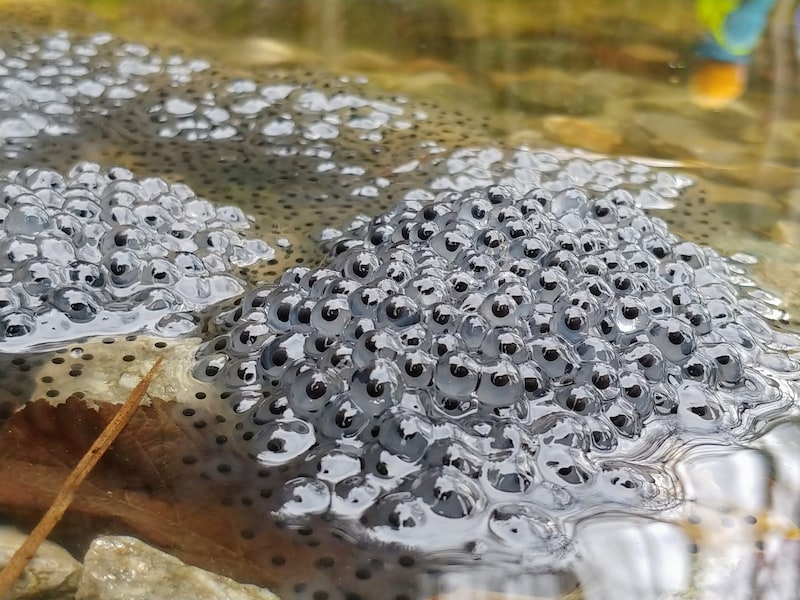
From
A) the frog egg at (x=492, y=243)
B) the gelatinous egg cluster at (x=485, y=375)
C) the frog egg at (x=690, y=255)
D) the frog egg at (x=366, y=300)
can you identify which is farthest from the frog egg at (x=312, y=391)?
the frog egg at (x=690, y=255)

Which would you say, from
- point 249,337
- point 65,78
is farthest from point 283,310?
point 65,78

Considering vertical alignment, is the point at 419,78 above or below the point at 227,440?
above

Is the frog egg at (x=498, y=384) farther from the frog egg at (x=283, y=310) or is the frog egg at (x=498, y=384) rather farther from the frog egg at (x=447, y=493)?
the frog egg at (x=283, y=310)

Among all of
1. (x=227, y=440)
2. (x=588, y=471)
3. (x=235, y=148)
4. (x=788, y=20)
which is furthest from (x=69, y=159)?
(x=788, y=20)

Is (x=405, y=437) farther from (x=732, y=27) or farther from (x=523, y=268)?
(x=732, y=27)

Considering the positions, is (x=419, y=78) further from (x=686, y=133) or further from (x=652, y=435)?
(x=652, y=435)

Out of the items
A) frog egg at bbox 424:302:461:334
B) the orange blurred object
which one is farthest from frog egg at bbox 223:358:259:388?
the orange blurred object
